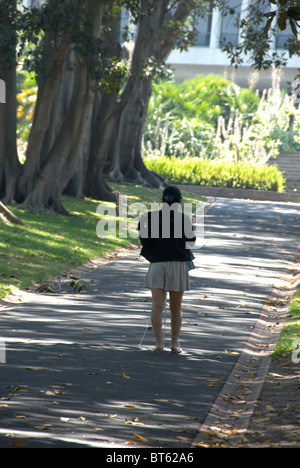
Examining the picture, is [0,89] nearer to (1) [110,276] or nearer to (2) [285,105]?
(1) [110,276]

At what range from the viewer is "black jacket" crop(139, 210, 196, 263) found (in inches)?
378

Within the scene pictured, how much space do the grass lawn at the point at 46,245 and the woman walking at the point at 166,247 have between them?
152 inches

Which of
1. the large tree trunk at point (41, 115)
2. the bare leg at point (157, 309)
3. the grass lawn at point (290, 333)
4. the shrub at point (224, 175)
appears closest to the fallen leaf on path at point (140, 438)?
the bare leg at point (157, 309)

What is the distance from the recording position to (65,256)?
17.2 meters

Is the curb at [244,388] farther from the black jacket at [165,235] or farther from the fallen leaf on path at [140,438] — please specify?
the black jacket at [165,235]

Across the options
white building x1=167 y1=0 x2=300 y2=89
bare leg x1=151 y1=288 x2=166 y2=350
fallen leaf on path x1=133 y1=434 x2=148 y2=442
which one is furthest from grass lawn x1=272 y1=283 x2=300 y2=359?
white building x1=167 y1=0 x2=300 y2=89

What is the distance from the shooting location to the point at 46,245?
1777cm

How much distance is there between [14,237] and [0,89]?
6.06 m

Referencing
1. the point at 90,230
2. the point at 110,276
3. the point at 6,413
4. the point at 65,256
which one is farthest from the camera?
the point at 90,230

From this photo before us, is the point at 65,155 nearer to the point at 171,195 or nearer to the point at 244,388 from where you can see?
the point at 171,195

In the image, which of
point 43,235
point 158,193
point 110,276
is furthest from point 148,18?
point 110,276

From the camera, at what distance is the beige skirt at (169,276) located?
9703 millimetres

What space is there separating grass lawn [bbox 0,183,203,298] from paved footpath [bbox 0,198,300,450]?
0.67m

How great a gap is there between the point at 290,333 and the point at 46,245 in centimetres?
757
